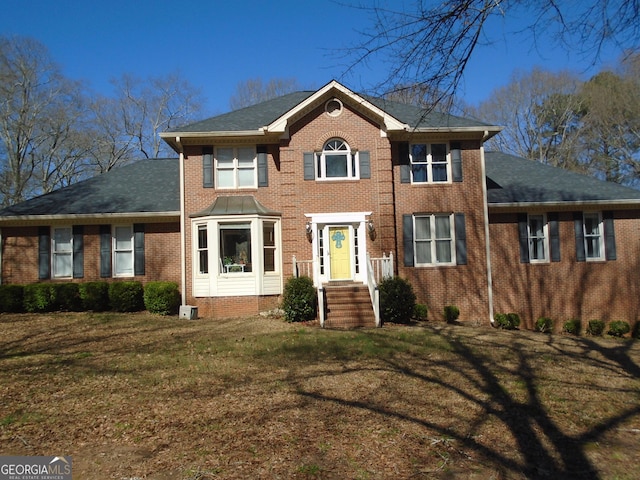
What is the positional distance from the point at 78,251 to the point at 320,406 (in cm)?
1215

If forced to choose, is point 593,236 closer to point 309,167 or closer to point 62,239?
point 309,167

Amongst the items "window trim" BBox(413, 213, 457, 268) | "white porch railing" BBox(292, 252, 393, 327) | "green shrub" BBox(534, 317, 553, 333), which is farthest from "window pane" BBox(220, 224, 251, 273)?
"green shrub" BBox(534, 317, 553, 333)

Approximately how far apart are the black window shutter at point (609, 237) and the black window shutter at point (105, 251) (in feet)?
54.4

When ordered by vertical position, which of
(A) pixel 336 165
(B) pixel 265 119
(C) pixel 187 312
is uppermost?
(B) pixel 265 119

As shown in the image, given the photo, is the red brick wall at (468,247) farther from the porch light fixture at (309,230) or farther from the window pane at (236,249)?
the window pane at (236,249)

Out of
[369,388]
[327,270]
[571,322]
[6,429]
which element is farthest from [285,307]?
[571,322]

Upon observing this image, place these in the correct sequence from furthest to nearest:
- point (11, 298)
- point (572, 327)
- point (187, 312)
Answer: point (572, 327)
point (11, 298)
point (187, 312)

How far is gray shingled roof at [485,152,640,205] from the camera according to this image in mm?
15680

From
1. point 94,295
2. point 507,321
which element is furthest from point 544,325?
point 94,295

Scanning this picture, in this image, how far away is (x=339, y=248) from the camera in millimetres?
14727

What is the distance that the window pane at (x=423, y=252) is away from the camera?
15.0 m

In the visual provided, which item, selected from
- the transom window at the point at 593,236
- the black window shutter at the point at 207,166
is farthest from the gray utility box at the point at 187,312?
the transom window at the point at 593,236

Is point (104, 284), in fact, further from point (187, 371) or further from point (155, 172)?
point (187, 371)

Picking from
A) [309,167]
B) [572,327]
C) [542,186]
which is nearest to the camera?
[309,167]
